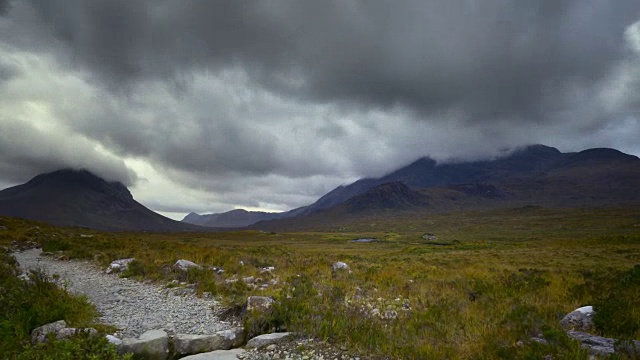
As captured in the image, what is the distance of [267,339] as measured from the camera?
7.05 metres

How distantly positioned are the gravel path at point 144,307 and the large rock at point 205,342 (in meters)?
0.72

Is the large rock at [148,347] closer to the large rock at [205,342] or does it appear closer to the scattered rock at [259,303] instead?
the large rock at [205,342]

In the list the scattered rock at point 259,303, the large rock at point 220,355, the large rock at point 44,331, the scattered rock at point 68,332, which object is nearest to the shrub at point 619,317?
the large rock at point 220,355

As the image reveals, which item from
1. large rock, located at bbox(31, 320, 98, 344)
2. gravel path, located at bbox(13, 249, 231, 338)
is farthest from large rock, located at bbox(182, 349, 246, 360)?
large rock, located at bbox(31, 320, 98, 344)

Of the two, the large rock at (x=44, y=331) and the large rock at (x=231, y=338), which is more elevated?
the large rock at (x=44, y=331)

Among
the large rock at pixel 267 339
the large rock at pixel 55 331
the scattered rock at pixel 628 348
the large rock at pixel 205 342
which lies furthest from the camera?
the large rock at pixel 267 339

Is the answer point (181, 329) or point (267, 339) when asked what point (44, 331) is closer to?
point (181, 329)

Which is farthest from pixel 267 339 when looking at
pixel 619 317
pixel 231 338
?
pixel 619 317

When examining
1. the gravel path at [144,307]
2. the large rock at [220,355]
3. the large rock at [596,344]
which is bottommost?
the large rock at [220,355]

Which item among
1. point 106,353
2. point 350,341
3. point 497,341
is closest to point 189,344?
point 106,353

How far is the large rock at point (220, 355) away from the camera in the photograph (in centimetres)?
630

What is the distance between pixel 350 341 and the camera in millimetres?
7039

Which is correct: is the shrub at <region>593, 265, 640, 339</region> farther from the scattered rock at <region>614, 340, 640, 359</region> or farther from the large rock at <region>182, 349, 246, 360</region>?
the large rock at <region>182, 349, 246, 360</region>

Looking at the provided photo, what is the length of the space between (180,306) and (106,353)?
471 centimetres
